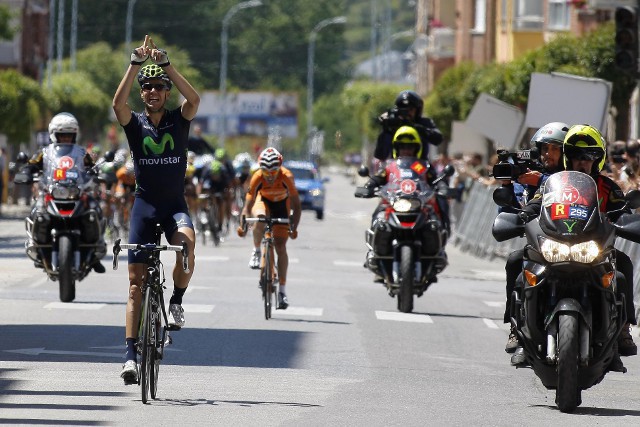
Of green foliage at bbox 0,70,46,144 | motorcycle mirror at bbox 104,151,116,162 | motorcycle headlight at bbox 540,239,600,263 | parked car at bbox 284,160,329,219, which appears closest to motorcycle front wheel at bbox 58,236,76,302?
motorcycle mirror at bbox 104,151,116,162

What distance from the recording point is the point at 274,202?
18953 mm

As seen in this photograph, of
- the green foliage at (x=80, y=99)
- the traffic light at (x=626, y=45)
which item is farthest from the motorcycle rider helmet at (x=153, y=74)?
the green foliage at (x=80, y=99)

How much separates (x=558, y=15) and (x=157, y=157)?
115 ft

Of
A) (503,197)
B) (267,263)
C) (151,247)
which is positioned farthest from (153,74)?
(267,263)

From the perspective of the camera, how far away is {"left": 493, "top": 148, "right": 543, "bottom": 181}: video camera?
11.5 meters

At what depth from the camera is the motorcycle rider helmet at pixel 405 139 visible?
63.5 feet

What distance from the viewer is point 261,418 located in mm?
10414

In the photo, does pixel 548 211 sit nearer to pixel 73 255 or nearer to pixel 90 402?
pixel 90 402

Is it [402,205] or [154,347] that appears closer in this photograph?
[154,347]

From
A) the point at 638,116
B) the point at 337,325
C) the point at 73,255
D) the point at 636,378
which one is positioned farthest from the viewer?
the point at 638,116

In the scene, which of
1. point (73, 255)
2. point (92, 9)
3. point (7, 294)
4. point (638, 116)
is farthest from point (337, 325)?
point (92, 9)

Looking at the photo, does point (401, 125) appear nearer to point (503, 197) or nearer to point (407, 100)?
point (407, 100)

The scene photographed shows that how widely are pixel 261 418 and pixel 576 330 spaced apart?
5.95ft

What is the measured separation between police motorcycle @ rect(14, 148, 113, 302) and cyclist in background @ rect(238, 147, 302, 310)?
164cm
